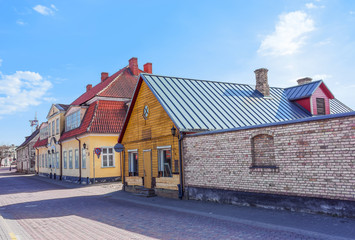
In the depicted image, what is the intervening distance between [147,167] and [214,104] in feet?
16.0

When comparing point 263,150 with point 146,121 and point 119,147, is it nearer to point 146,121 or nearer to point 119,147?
point 146,121

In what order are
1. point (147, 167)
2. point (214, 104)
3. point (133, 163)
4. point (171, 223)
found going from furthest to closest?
point (133, 163) → point (147, 167) → point (214, 104) → point (171, 223)

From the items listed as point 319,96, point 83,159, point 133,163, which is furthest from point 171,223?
point 83,159

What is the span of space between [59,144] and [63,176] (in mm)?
3162

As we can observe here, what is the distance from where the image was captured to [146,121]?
17125mm

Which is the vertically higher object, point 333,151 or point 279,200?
point 333,151

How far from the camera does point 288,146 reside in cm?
978

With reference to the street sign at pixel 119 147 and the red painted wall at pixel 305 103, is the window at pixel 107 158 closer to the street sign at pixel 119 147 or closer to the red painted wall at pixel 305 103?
the street sign at pixel 119 147

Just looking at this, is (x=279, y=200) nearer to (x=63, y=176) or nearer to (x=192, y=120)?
(x=192, y=120)

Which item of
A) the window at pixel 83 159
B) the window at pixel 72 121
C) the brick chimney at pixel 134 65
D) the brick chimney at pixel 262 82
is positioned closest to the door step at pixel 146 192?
the brick chimney at pixel 262 82

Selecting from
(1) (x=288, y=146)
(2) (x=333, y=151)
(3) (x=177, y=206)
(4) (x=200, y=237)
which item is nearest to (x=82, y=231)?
(4) (x=200, y=237)

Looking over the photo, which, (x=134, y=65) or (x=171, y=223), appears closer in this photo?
(x=171, y=223)

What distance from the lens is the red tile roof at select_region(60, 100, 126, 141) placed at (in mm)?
24078

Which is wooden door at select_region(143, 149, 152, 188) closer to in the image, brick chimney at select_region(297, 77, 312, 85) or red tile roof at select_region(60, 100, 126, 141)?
red tile roof at select_region(60, 100, 126, 141)
